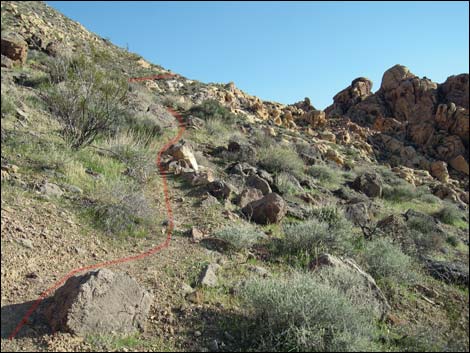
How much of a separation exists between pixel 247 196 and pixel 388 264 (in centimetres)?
300

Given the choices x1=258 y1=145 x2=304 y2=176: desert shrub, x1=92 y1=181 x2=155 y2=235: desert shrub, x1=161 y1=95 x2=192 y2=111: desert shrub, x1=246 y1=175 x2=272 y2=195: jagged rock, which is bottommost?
x1=92 y1=181 x2=155 y2=235: desert shrub

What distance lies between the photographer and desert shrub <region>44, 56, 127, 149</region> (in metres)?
7.37

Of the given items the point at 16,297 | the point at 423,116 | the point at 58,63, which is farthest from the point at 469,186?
the point at 16,297

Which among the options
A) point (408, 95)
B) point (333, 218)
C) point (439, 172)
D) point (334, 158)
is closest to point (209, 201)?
point (333, 218)

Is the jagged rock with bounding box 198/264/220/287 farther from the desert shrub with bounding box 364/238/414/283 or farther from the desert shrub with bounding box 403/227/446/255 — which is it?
the desert shrub with bounding box 403/227/446/255

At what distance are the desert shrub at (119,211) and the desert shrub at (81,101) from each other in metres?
2.13

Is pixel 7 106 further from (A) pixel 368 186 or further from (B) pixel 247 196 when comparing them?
(A) pixel 368 186

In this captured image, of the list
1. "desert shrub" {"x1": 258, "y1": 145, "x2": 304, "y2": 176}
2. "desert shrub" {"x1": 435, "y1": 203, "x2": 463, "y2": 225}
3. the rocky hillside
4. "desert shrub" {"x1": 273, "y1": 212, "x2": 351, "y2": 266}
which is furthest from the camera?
"desert shrub" {"x1": 435, "y1": 203, "x2": 463, "y2": 225}

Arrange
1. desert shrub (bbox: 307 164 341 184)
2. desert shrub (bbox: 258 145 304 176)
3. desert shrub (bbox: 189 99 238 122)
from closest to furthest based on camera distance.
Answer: desert shrub (bbox: 258 145 304 176)
desert shrub (bbox: 307 164 341 184)
desert shrub (bbox: 189 99 238 122)

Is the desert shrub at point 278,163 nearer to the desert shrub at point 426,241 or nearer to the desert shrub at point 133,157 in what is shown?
the desert shrub at point 133,157

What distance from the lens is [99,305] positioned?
10.3ft

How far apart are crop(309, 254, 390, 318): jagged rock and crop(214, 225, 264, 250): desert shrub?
1.03m

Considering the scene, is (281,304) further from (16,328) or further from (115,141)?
(115,141)

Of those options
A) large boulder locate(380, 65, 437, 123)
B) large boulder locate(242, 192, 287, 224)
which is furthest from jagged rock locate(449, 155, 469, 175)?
large boulder locate(242, 192, 287, 224)
